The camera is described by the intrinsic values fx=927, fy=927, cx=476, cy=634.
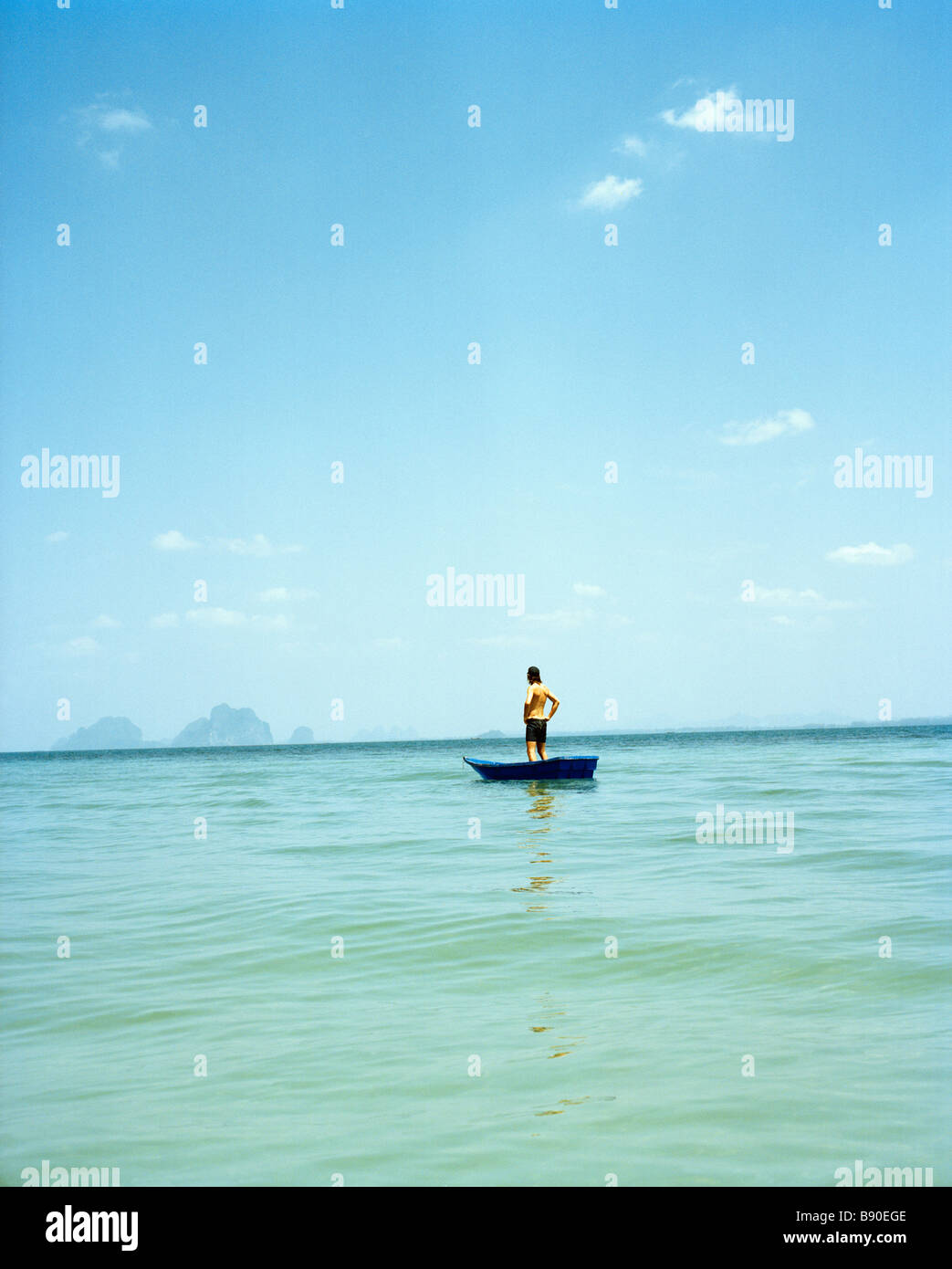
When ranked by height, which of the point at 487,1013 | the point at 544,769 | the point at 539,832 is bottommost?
the point at 539,832

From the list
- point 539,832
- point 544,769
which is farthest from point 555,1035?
point 544,769

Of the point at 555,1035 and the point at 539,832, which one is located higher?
the point at 555,1035

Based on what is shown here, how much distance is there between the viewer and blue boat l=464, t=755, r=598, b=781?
71.9 feet

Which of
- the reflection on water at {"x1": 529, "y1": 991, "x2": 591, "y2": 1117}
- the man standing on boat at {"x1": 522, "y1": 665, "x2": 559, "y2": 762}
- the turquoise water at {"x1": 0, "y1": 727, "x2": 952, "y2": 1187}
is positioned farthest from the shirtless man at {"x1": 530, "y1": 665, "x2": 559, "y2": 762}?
the reflection on water at {"x1": 529, "y1": 991, "x2": 591, "y2": 1117}

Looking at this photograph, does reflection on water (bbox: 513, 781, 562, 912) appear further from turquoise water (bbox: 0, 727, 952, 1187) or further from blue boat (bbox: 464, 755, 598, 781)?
blue boat (bbox: 464, 755, 598, 781)

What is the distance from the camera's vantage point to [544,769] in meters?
22.0

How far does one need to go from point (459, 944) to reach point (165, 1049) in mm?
2631

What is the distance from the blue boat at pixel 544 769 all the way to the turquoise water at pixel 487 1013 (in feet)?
28.9

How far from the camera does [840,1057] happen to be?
5012 mm

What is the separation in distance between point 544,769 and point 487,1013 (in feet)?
53.4

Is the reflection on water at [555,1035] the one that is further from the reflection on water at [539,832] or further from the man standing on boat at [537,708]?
the man standing on boat at [537,708]

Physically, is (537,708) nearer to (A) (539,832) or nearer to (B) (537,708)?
(B) (537,708)

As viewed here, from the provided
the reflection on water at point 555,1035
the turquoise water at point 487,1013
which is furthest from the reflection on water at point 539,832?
the reflection on water at point 555,1035
